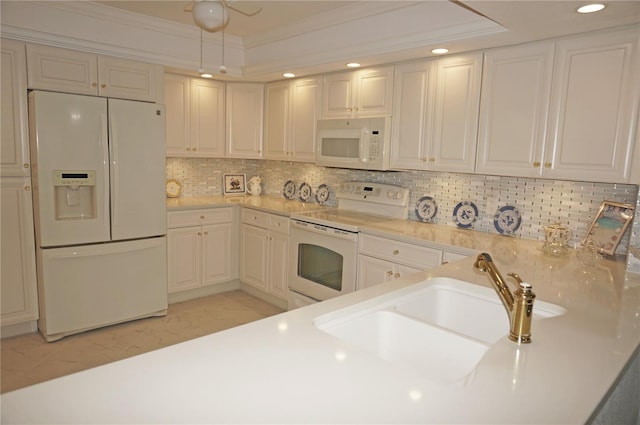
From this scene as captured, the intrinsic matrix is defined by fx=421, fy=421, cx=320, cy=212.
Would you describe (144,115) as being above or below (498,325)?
above

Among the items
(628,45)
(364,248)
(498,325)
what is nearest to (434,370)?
(498,325)

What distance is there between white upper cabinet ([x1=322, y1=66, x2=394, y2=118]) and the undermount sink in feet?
6.33

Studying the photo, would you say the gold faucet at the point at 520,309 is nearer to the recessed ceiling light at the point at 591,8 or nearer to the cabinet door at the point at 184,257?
the recessed ceiling light at the point at 591,8

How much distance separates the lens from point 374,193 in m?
3.73

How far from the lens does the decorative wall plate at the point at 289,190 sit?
4.68m

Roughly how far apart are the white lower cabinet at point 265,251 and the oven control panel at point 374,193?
63 cm

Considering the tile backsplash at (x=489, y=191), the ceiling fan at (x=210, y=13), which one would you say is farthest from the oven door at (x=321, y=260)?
the ceiling fan at (x=210, y=13)

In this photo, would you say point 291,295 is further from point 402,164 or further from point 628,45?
point 628,45

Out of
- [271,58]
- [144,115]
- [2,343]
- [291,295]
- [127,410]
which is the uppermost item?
[271,58]

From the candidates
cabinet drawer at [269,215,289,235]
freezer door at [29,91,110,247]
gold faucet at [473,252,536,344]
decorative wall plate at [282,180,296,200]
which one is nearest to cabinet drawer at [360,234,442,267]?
cabinet drawer at [269,215,289,235]

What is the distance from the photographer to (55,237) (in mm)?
3166

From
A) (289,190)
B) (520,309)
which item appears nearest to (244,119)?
(289,190)

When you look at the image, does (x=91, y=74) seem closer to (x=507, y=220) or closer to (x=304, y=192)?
(x=304, y=192)

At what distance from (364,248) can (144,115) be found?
2.10 metres
